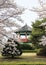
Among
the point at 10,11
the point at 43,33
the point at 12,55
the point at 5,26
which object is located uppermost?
the point at 10,11

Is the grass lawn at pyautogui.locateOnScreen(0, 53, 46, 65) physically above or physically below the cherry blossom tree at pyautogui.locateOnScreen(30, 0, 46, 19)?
below

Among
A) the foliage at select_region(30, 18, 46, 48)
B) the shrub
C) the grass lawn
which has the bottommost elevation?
the shrub

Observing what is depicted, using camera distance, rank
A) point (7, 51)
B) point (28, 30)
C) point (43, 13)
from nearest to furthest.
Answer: point (43, 13) < point (7, 51) < point (28, 30)

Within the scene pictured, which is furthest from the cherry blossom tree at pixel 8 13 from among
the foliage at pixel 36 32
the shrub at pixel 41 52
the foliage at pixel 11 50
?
the shrub at pixel 41 52

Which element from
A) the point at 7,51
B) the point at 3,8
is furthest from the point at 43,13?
the point at 7,51

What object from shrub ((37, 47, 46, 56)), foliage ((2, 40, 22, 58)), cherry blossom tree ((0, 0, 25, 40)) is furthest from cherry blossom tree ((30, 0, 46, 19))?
shrub ((37, 47, 46, 56))

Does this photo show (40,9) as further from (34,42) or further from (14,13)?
(34,42)

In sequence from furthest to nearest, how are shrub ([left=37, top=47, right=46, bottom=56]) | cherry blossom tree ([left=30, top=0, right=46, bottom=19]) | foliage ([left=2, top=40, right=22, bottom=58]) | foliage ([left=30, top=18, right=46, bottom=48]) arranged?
shrub ([left=37, top=47, right=46, bottom=56]), foliage ([left=30, top=18, right=46, bottom=48]), foliage ([left=2, top=40, right=22, bottom=58]), cherry blossom tree ([left=30, top=0, right=46, bottom=19])

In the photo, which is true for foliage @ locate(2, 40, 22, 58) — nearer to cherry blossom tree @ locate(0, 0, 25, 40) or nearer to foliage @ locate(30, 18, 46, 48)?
foliage @ locate(30, 18, 46, 48)

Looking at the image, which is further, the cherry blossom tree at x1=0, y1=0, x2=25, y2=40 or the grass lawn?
the grass lawn

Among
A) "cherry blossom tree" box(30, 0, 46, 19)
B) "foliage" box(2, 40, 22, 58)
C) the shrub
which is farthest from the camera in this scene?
the shrub

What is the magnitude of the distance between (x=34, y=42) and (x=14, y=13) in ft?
17.6

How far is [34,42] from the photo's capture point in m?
14.3

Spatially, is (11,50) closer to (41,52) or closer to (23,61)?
(23,61)
